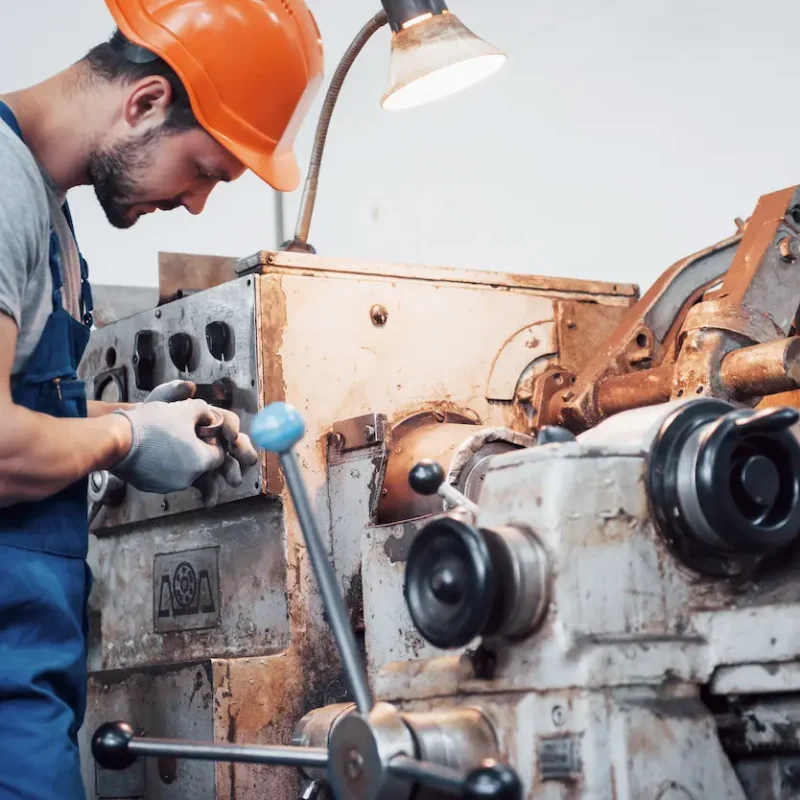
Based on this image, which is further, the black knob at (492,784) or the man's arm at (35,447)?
the man's arm at (35,447)

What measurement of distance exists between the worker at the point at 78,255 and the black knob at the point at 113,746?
309 millimetres

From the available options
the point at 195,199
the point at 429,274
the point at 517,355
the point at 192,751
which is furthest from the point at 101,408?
the point at 192,751

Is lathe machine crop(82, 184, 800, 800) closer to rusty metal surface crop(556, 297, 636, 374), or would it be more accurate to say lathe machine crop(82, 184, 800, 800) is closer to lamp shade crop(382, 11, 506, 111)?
rusty metal surface crop(556, 297, 636, 374)

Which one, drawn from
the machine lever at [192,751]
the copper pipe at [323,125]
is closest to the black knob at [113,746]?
the machine lever at [192,751]

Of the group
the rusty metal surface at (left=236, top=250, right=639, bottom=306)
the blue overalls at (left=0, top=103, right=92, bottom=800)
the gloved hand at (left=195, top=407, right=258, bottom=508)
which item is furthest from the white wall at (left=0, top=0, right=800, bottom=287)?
the blue overalls at (left=0, top=103, right=92, bottom=800)

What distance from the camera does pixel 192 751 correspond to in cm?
101

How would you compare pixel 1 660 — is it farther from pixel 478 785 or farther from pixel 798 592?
pixel 798 592

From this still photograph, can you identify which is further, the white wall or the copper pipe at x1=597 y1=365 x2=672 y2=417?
→ the white wall

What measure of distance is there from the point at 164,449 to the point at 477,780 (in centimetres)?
81

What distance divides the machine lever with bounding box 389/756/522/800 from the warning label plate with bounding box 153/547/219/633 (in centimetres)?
115

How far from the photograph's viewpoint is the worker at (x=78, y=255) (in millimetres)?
1340

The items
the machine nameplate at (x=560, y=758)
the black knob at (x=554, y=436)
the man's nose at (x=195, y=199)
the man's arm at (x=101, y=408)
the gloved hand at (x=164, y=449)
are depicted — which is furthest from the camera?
the man's arm at (x=101, y=408)

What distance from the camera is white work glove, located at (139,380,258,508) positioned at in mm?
1724

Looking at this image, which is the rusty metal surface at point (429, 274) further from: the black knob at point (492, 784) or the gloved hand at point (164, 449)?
the black knob at point (492, 784)
